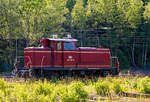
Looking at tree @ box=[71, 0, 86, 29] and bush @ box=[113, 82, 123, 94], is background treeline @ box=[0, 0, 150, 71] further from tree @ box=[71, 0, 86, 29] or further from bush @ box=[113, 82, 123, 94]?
bush @ box=[113, 82, 123, 94]

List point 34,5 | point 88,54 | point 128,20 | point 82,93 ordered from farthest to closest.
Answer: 1. point 128,20
2. point 34,5
3. point 88,54
4. point 82,93

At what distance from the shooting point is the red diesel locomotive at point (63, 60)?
639 inches

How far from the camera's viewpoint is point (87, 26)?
39.6 meters

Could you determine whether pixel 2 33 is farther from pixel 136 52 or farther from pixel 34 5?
pixel 136 52

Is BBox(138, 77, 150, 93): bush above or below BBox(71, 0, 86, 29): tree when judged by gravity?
below

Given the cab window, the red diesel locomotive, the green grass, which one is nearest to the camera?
the green grass

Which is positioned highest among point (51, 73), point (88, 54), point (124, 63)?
point (88, 54)

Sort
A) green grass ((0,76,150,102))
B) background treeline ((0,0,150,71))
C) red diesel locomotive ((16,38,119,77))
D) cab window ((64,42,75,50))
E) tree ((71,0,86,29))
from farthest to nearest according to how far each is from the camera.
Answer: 1. tree ((71,0,86,29))
2. background treeline ((0,0,150,71))
3. cab window ((64,42,75,50))
4. red diesel locomotive ((16,38,119,77))
5. green grass ((0,76,150,102))

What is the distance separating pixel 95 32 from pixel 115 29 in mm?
3258

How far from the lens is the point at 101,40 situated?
40.5m

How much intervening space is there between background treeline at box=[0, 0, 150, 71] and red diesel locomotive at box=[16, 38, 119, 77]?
13502 mm

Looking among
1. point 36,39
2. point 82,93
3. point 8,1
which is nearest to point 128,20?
point 36,39

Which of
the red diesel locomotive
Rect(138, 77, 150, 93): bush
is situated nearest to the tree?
the red diesel locomotive

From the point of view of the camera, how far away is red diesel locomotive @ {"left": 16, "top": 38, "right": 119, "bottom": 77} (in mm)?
16219
